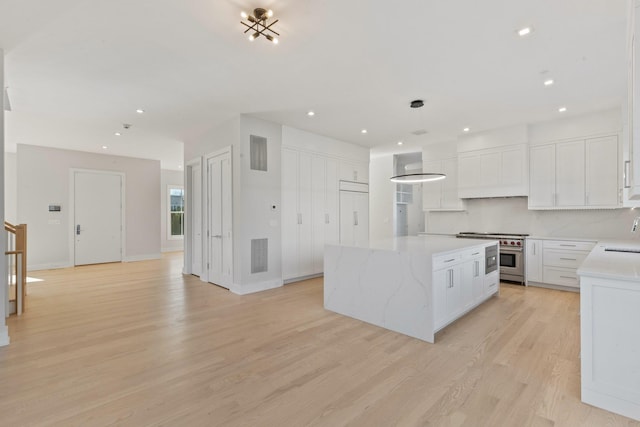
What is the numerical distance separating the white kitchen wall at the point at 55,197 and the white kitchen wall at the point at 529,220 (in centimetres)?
Answer: 785

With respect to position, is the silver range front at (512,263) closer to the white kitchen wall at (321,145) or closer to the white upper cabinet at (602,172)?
the white upper cabinet at (602,172)

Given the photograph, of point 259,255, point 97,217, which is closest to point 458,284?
point 259,255

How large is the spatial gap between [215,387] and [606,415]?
2.61 metres

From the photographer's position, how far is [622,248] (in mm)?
3365

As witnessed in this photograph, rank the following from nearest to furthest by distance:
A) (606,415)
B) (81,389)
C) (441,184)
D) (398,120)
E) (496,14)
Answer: (606,415), (81,389), (496,14), (398,120), (441,184)

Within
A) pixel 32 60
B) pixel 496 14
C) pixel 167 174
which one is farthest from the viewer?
pixel 167 174

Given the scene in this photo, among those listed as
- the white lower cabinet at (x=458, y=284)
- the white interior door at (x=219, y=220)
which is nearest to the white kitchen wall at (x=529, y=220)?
the white lower cabinet at (x=458, y=284)

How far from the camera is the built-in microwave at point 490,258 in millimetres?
4230

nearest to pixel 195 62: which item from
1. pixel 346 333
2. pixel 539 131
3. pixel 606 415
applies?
pixel 346 333

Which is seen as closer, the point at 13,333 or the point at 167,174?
the point at 13,333

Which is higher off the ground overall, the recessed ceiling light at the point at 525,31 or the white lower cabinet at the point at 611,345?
the recessed ceiling light at the point at 525,31

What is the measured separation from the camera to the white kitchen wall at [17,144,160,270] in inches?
277

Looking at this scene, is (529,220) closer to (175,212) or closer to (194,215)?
(194,215)

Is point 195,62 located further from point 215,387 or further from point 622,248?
point 622,248
